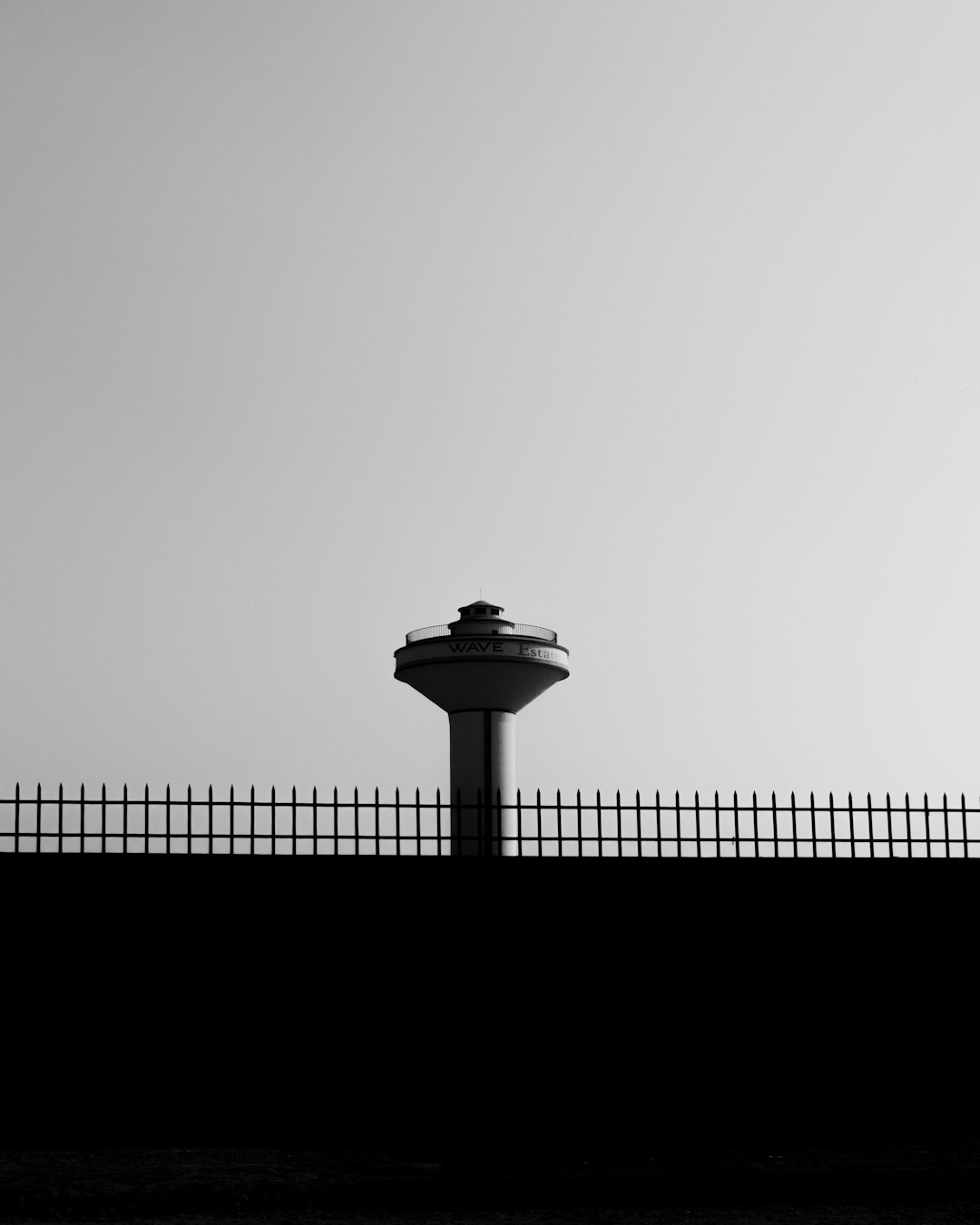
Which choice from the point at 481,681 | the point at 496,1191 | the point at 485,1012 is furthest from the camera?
the point at 481,681

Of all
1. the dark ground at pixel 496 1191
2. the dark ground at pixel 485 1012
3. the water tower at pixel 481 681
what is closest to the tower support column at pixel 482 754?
the water tower at pixel 481 681

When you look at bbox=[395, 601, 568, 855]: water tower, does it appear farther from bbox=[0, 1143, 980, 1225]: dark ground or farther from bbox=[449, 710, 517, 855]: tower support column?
bbox=[0, 1143, 980, 1225]: dark ground

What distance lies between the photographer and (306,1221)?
391 inches

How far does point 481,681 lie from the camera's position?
18344 mm

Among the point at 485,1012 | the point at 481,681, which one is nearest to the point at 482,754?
the point at 481,681

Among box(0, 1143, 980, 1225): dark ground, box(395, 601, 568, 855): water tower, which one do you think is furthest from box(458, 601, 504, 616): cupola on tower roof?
box(0, 1143, 980, 1225): dark ground

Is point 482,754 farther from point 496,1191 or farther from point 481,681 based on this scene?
point 496,1191

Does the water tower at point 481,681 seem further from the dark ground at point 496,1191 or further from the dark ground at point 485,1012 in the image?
the dark ground at point 496,1191

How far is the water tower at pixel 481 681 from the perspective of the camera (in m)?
18.3

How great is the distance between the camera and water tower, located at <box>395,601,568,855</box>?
1830 centimetres

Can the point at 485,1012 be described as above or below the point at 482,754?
below

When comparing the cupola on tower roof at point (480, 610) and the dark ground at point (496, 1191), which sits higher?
the cupola on tower roof at point (480, 610)

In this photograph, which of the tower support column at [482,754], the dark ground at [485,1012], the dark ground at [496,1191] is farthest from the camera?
the tower support column at [482,754]

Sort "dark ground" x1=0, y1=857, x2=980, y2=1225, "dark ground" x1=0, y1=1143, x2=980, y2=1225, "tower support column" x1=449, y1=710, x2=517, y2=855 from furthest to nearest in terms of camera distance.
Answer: "tower support column" x1=449, y1=710, x2=517, y2=855 < "dark ground" x1=0, y1=857, x2=980, y2=1225 < "dark ground" x1=0, y1=1143, x2=980, y2=1225
